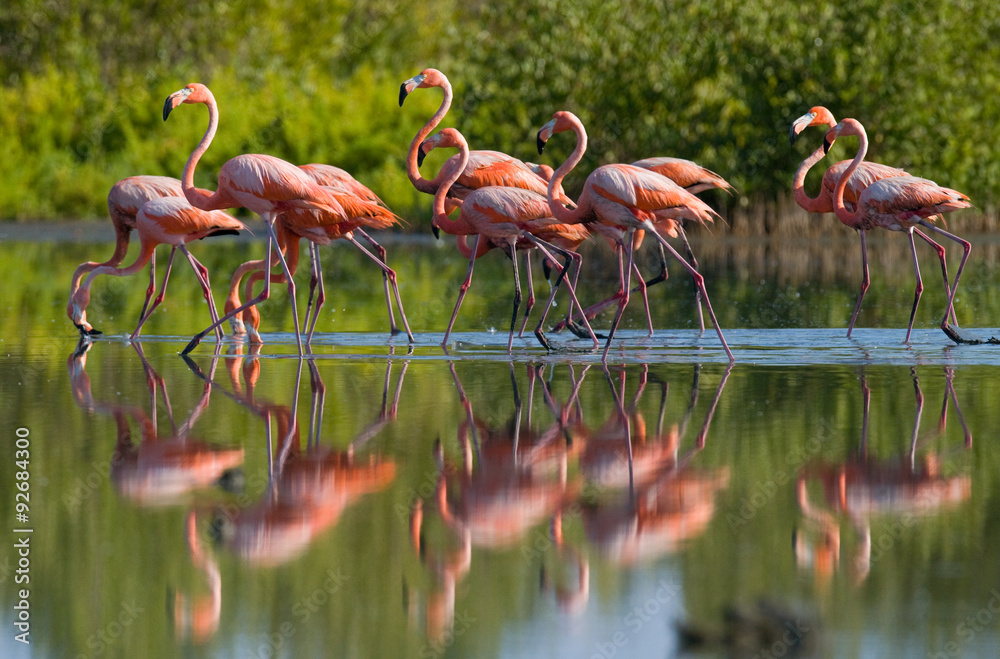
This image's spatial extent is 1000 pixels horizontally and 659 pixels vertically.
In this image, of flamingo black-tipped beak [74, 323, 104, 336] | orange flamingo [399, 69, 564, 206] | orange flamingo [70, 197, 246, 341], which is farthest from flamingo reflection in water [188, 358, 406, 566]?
orange flamingo [399, 69, 564, 206]

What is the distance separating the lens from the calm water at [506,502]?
3.73 m

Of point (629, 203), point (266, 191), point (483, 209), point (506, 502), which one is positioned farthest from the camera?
point (483, 209)

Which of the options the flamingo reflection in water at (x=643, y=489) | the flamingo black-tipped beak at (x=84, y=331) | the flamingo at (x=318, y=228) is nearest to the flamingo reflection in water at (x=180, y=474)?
the flamingo reflection in water at (x=643, y=489)

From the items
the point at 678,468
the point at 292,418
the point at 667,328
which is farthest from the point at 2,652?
the point at 667,328

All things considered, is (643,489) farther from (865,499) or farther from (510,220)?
(510,220)

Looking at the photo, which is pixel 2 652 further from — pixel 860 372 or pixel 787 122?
pixel 787 122

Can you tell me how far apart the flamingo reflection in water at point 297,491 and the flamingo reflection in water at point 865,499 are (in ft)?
4.65

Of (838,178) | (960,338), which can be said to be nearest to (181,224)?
(838,178)

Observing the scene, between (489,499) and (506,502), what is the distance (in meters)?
0.06

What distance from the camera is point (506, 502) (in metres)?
4.93

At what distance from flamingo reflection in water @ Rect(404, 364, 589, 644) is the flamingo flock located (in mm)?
2675

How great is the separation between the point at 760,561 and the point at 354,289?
437 inches

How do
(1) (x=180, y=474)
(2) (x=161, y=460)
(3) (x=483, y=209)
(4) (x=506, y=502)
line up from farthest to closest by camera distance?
(3) (x=483, y=209)
(2) (x=161, y=460)
(1) (x=180, y=474)
(4) (x=506, y=502)

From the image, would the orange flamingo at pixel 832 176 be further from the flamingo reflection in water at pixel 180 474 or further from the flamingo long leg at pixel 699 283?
the flamingo reflection in water at pixel 180 474
